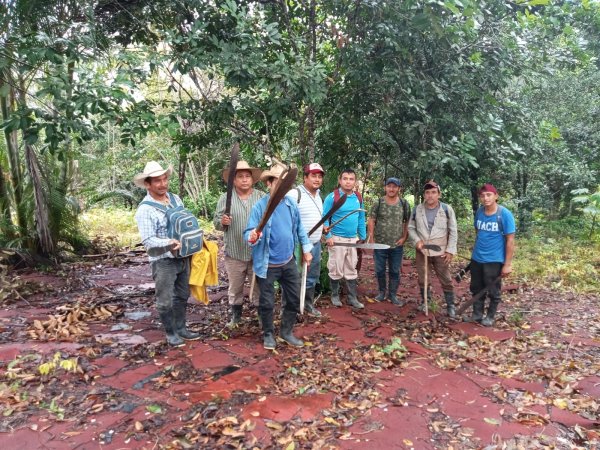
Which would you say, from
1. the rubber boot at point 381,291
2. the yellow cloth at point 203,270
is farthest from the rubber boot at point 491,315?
the yellow cloth at point 203,270

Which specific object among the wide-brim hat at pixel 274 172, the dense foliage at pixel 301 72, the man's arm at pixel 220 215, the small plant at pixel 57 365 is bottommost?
the small plant at pixel 57 365

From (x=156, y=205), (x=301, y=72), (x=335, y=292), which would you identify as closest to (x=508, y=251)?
(x=335, y=292)

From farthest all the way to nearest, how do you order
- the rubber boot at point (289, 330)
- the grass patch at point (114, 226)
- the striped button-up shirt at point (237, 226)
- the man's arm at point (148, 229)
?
the grass patch at point (114, 226) → the striped button-up shirt at point (237, 226) → the rubber boot at point (289, 330) → the man's arm at point (148, 229)

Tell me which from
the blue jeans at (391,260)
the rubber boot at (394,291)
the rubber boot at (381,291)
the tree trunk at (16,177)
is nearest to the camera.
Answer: the blue jeans at (391,260)

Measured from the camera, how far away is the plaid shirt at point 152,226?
4.04 metres

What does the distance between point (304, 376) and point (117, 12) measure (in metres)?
4.91

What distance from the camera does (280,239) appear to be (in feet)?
14.0

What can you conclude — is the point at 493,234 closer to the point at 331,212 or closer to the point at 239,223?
the point at 331,212

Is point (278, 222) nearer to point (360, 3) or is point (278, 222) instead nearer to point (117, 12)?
point (360, 3)

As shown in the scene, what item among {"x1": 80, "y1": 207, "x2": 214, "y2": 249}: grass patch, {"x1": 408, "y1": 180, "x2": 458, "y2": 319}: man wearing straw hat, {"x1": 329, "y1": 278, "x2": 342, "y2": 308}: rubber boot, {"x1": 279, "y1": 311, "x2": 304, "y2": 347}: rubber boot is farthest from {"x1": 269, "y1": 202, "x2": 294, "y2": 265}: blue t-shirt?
{"x1": 80, "y1": 207, "x2": 214, "y2": 249}: grass patch

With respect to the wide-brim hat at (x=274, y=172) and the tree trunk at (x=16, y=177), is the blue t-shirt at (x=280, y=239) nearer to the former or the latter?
the wide-brim hat at (x=274, y=172)

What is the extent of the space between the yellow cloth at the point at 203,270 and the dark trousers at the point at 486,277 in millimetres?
3177

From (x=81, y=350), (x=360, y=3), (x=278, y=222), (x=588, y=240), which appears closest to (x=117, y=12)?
(x=360, y=3)

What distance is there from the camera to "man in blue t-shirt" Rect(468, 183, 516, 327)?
16.9ft
